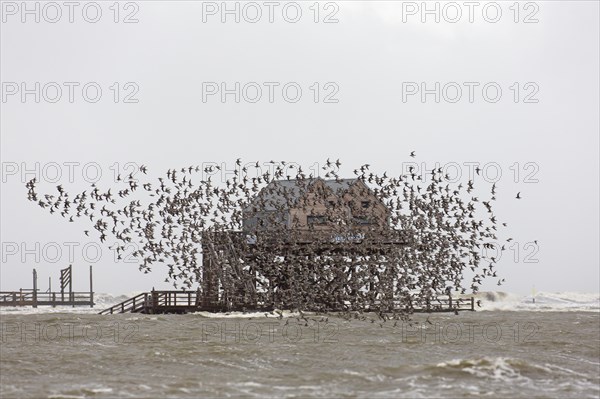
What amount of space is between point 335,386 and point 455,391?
294 cm

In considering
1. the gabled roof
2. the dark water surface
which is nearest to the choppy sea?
the dark water surface

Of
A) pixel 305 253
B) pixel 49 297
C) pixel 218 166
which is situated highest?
pixel 218 166

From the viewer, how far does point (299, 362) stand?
25.3 meters

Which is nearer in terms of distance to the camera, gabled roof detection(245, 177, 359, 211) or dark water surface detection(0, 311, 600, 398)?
dark water surface detection(0, 311, 600, 398)

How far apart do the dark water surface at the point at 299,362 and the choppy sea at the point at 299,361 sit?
3cm

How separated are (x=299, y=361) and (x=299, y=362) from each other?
0.23 m

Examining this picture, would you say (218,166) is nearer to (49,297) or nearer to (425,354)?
(425,354)

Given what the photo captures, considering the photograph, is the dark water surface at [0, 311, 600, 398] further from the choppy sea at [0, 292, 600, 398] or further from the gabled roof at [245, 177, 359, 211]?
the gabled roof at [245, 177, 359, 211]

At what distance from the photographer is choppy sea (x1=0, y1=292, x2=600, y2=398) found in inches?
815

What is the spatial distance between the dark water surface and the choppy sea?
1.3 inches

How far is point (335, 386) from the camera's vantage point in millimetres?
21016

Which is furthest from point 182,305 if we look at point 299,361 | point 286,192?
point 299,361

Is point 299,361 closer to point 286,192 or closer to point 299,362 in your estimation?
point 299,362

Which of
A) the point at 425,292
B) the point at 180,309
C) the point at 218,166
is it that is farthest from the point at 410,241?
the point at 180,309
